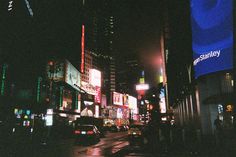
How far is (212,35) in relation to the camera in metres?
19.3

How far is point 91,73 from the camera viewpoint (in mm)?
91125

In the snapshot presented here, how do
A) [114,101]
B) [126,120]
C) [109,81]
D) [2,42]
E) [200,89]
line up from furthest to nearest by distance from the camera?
[109,81] → [126,120] → [114,101] → [2,42] → [200,89]

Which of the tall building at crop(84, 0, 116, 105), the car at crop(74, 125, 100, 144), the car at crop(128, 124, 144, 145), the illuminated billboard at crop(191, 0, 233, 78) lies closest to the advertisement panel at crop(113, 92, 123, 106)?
the tall building at crop(84, 0, 116, 105)

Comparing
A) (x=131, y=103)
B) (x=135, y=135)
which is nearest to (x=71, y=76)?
(x=135, y=135)

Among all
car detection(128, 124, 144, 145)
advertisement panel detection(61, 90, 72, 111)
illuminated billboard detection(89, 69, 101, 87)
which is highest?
illuminated billboard detection(89, 69, 101, 87)

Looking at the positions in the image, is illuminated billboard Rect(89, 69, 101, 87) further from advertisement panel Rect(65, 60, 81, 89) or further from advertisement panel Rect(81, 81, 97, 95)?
advertisement panel Rect(65, 60, 81, 89)

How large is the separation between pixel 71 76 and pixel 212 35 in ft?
161

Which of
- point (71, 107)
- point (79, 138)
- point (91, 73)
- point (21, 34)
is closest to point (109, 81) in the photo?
point (91, 73)

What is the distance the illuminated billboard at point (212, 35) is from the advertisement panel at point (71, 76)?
1721 inches

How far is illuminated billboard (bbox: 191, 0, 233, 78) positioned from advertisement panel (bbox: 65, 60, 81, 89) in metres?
43.7

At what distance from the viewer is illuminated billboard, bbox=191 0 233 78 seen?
703 inches

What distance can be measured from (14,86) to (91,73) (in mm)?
39009

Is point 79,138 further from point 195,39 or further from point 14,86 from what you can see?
point 14,86

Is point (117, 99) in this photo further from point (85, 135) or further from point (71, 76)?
point (85, 135)
